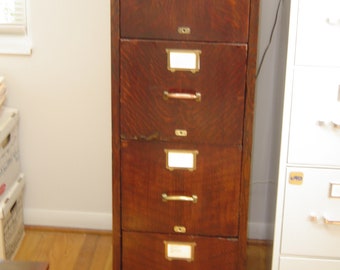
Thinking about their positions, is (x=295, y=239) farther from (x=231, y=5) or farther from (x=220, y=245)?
(x=231, y=5)

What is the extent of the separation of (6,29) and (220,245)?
1205 millimetres

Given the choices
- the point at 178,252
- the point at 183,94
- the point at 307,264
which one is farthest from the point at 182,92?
the point at 307,264

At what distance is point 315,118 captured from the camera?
1.67 metres

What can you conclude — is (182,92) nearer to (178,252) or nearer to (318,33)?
(318,33)

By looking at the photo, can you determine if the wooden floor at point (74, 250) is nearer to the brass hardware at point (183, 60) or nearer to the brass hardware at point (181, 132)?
the brass hardware at point (181, 132)

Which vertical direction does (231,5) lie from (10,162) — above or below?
above

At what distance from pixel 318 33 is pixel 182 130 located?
0.48 m

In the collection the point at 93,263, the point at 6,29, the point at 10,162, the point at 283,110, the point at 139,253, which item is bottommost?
the point at 93,263

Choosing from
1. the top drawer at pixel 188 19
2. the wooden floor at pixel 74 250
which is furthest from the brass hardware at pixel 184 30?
the wooden floor at pixel 74 250

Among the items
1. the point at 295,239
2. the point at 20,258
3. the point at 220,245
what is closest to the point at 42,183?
the point at 20,258

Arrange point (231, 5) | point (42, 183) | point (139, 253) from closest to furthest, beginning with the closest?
1. point (231, 5)
2. point (139, 253)
3. point (42, 183)

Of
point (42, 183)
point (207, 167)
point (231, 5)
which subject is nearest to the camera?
point (231, 5)

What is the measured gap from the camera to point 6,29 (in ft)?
7.43

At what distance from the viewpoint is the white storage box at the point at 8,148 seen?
2.19 m
